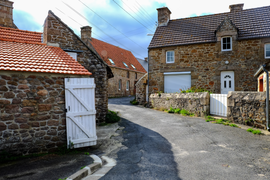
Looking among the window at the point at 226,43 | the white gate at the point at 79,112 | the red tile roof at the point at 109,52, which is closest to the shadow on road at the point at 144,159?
the white gate at the point at 79,112

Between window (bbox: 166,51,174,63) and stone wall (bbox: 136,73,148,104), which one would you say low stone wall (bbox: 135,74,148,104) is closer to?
stone wall (bbox: 136,73,148,104)

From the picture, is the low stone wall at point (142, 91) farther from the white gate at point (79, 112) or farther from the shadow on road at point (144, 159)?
the white gate at point (79, 112)

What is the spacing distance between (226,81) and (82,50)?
34.8 ft

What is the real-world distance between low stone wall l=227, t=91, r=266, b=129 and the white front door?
5.70m

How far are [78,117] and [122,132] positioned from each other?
2725 millimetres

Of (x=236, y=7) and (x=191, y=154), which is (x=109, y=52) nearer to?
(x=236, y=7)

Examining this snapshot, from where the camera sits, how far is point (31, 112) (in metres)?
5.47

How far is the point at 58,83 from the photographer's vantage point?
19.1 feet

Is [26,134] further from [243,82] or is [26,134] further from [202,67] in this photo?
[243,82]

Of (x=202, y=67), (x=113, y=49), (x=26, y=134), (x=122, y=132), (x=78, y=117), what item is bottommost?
(x=122, y=132)

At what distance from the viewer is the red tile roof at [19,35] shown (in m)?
8.34

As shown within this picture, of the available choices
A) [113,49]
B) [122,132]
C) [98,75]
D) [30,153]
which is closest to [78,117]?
[30,153]

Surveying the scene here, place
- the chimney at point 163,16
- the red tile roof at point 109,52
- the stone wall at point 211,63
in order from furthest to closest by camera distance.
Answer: the red tile roof at point 109,52, the chimney at point 163,16, the stone wall at point 211,63

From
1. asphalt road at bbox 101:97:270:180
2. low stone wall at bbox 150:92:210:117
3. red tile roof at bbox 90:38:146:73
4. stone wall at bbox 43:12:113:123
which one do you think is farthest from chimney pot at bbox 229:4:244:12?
red tile roof at bbox 90:38:146:73
